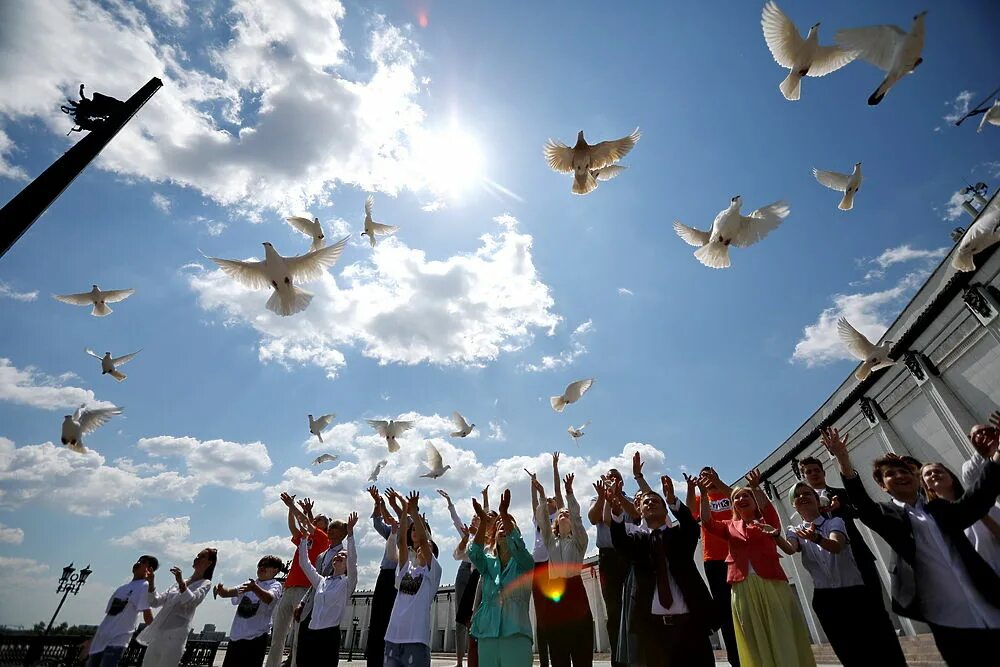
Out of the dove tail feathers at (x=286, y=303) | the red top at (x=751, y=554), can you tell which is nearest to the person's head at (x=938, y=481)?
the red top at (x=751, y=554)

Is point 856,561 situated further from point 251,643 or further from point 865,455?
point 865,455

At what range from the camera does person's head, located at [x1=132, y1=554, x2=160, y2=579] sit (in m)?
6.79

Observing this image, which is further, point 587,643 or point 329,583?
point 329,583

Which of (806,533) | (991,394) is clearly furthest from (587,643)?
(991,394)

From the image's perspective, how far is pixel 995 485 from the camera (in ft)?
10.4

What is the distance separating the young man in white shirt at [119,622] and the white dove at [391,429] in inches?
223

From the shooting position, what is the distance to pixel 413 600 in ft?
16.1

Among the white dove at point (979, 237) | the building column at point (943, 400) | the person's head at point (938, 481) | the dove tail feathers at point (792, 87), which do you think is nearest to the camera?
the person's head at point (938, 481)

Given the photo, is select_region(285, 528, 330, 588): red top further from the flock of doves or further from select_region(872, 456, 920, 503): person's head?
select_region(872, 456, 920, 503): person's head

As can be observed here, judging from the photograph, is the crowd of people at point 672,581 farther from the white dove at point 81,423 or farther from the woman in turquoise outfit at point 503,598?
the white dove at point 81,423

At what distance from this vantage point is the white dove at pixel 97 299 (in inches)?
458

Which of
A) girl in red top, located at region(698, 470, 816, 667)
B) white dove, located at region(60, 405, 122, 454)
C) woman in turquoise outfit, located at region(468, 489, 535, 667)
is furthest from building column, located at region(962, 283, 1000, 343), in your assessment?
white dove, located at region(60, 405, 122, 454)

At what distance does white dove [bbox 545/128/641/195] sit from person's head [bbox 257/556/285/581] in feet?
28.0

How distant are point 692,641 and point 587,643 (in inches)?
54.5
